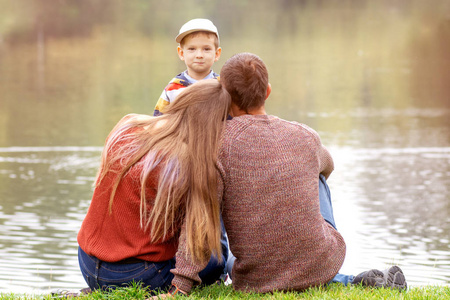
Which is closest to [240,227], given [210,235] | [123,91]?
[210,235]

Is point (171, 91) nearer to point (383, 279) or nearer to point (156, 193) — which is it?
point (156, 193)

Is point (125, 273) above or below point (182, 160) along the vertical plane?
below

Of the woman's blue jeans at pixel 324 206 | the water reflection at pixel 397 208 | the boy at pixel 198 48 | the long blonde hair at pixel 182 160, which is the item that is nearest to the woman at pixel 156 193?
the long blonde hair at pixel 182 160

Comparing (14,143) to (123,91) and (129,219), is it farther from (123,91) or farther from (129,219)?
(129,219)

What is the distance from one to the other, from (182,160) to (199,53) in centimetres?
152

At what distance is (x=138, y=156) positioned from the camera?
3062 millimetres

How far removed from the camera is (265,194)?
10.3ft

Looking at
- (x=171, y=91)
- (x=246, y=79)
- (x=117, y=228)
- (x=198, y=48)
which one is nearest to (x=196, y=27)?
(x=198, y=48)

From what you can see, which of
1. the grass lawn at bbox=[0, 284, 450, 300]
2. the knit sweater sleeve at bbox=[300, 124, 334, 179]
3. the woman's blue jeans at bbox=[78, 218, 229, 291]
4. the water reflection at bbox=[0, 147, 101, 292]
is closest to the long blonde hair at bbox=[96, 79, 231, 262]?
the woman's blue jeans at bbox=[78, 218, 229, 291]

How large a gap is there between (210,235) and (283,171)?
1.46 ft

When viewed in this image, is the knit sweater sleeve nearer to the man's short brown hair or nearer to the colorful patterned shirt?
the man's short brown hair

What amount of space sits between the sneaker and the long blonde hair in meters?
0.94

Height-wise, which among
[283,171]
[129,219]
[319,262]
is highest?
[283,171]

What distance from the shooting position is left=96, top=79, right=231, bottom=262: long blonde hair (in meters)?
Answer: 3.04
